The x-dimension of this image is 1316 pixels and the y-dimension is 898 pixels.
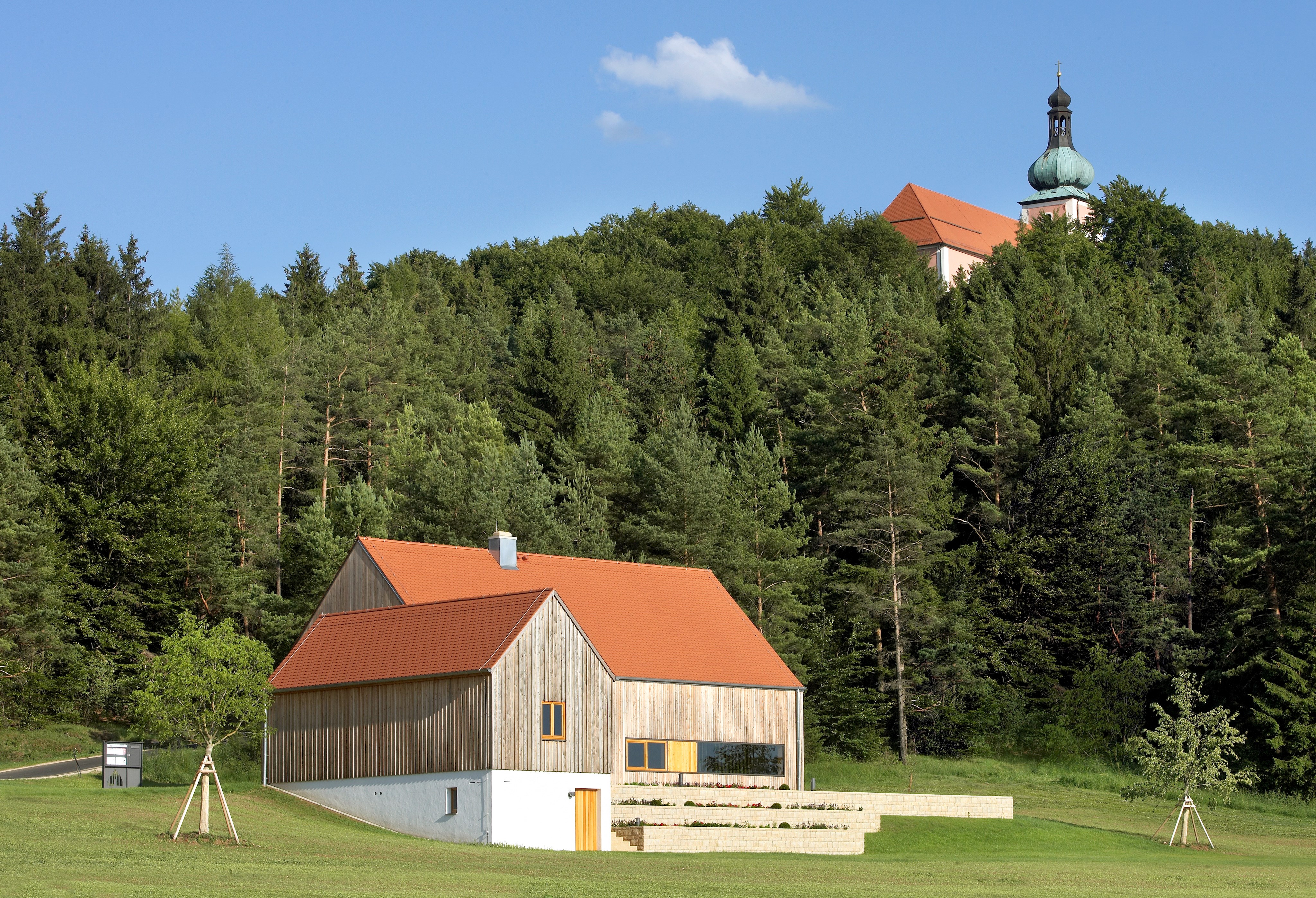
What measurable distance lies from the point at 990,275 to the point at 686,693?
201 ft

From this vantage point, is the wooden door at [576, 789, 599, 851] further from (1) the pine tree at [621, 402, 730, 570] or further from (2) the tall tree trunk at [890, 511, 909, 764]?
(2) the tall tree trunk at [890, 511, 909, 764]

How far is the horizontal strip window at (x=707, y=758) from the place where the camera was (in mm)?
42812

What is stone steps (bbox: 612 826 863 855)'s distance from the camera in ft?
123

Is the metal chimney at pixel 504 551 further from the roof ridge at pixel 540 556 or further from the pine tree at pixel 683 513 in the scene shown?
the pine tree at pixel 683 513

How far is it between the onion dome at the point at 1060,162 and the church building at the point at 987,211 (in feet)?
0.15

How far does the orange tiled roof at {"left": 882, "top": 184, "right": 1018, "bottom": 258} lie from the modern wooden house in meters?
85.2

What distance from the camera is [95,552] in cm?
6188

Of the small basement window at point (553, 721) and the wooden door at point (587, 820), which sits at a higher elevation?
the small basement window at point (553, 721)

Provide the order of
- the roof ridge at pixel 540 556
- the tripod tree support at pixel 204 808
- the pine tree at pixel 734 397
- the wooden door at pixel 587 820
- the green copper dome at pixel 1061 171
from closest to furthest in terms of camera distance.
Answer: the tripod tree support at pixel 204 808 → the wooden door at pixel 587 820 → the roof ridge at pixel 540 556 → the pine tree at pixel 734 397 → the green copper dome at pixel 1061 171

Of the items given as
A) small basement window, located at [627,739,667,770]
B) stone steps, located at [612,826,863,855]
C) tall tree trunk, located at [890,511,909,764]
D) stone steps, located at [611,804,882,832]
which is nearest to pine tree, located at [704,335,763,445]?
tall tree trunk, located at [890,511,909,764]

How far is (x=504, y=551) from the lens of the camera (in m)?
48.3

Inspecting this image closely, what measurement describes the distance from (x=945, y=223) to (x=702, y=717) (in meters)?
96.9

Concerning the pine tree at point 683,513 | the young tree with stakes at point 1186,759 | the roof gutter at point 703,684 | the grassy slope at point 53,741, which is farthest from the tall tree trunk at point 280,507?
the young tree with stakes at point 1186,759

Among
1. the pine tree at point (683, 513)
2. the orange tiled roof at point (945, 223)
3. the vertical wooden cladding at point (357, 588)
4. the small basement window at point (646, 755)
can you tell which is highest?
the orange tiled roof at point (945, 223)
